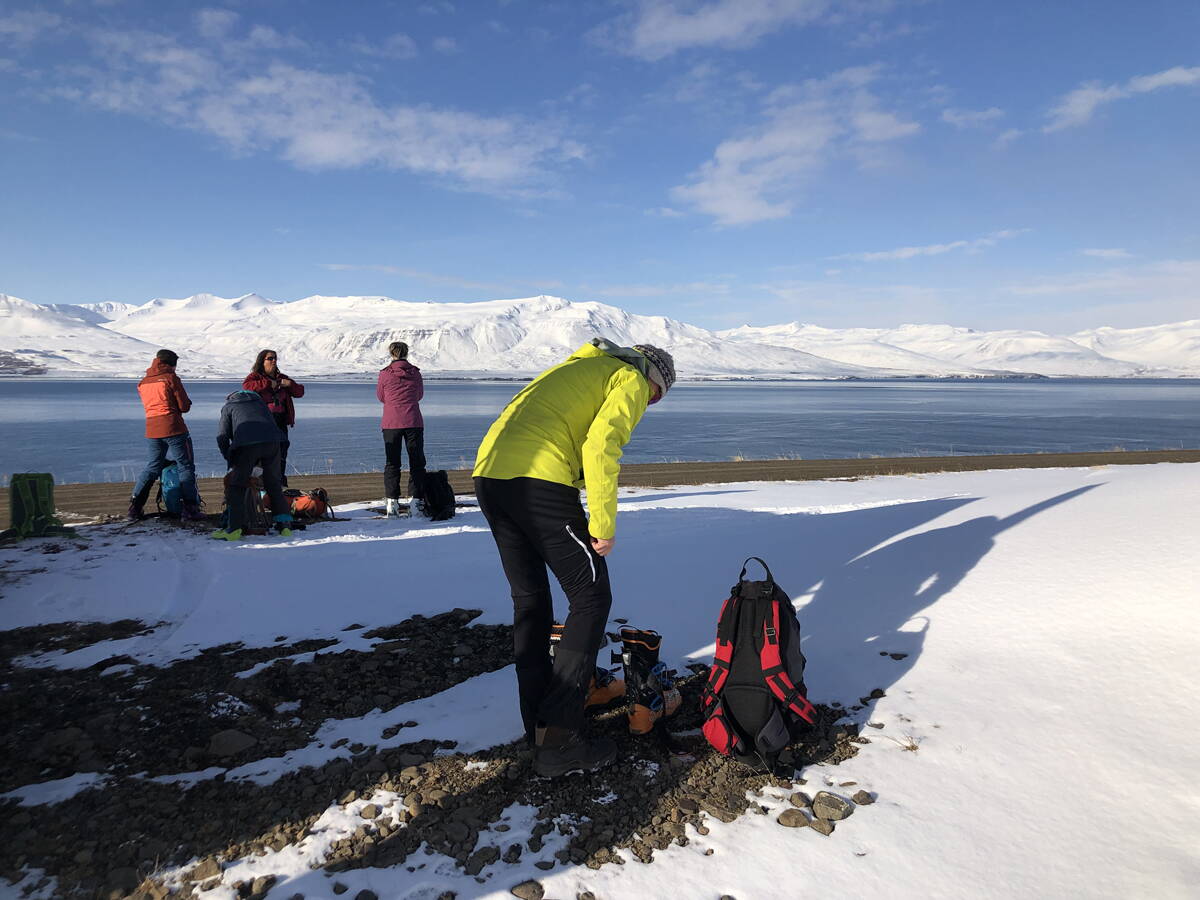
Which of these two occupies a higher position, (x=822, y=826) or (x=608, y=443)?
(x=608, y=443)

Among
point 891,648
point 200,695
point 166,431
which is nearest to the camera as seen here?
point 200,695

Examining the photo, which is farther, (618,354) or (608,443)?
(618,354)

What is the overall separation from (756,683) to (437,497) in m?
Result: 6.34

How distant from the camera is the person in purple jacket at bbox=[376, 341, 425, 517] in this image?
8.70 metres

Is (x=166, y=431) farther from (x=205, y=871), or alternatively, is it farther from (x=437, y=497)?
(x=205, y=871)

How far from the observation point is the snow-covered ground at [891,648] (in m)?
2.48

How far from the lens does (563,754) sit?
307cm

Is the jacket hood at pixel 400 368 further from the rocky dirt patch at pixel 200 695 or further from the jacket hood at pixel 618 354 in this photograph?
the jacket hood at pixel 618 354

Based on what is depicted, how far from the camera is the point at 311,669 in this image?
4.32 metres

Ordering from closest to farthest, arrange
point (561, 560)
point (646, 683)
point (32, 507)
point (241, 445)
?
point (561, 560)
point (646, 683)
point (241, 445)
point (32, 507)

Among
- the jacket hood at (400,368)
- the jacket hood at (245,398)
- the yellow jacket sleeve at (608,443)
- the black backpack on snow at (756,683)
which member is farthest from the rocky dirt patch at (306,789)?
the jacket hood at (400,368)

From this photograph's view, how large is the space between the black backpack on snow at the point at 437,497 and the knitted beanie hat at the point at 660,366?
5.94 m

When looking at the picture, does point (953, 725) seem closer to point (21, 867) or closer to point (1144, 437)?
point (21, 867)

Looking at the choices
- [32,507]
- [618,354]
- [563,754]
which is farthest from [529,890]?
[32,507]
